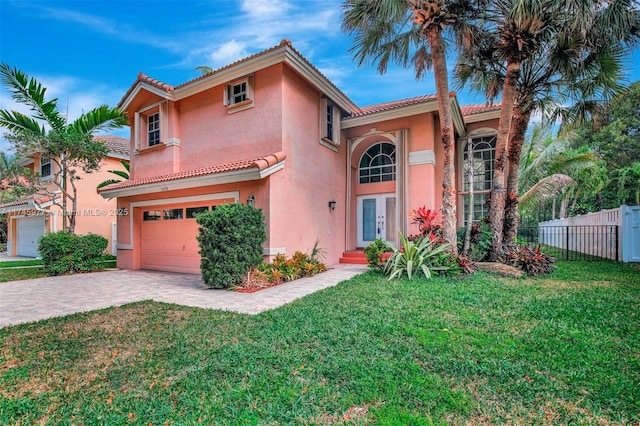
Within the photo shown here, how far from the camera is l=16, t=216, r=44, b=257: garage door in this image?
2019cm

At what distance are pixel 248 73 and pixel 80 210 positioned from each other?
48.9 feet

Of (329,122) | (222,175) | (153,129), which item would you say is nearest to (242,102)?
(222,175)

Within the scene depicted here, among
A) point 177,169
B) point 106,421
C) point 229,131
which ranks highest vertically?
point 229,131

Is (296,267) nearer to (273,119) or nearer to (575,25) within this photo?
(273,119)

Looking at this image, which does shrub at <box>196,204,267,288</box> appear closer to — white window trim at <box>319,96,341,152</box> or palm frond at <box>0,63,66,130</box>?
white window trim at <box>319,96,341,152</box>

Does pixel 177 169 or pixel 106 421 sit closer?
pixel 106 421

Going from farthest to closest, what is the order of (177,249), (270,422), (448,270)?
→ 1. (177,249)
2. (448,270)
3. (270,422)

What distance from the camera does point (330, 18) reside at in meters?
11.1

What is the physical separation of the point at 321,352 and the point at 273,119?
27.5ft

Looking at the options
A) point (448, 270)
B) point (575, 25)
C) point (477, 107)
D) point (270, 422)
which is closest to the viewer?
point (270, 422)

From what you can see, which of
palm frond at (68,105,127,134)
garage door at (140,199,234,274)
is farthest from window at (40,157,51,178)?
garage door at (140,199,234,274)

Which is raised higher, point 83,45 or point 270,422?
point 83,45

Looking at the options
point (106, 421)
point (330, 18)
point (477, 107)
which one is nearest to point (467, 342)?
point (106, 421)

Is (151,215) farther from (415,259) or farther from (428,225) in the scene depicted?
(428,225)
